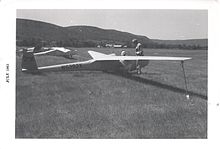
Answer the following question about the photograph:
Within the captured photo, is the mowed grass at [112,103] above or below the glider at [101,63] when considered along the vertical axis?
below

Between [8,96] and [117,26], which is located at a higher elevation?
[117,26]

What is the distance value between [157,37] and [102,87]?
225 mm

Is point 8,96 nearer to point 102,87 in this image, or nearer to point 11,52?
point 11,52

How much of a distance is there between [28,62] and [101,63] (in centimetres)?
22

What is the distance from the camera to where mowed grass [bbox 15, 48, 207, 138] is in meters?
0.94

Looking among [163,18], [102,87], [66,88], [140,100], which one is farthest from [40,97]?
[163,18]

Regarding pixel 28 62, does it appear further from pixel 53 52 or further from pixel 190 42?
pixel 190 42

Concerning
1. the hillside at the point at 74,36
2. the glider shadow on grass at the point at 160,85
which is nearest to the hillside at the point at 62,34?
the hillside at the point at 74,36

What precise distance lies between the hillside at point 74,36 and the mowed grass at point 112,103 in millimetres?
27

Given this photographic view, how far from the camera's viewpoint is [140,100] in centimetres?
95

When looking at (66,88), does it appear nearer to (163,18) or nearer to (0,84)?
(0,84)

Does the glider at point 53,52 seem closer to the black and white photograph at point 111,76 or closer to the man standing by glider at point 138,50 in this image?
the black and white photograph at point 111,76

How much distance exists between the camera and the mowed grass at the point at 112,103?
Answer: 938 mm
